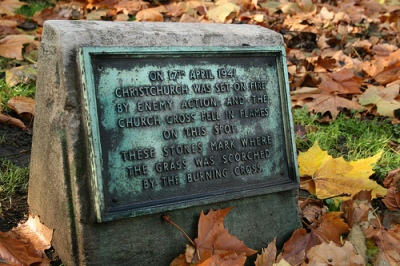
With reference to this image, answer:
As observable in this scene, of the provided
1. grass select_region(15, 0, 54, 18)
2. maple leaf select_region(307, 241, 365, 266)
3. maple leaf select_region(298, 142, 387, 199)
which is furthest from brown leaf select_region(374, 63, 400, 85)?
grass select_region(15, 0, 54, 18)

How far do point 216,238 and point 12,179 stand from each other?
1.19 m

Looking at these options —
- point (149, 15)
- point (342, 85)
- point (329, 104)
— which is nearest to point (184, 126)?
point (329, 104)

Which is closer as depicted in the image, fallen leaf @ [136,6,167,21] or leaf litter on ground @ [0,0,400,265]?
leaf litter on ground @ [0,0,400,265]

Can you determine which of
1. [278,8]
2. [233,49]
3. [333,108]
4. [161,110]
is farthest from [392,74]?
[161,110]

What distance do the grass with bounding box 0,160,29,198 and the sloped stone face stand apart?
337mm

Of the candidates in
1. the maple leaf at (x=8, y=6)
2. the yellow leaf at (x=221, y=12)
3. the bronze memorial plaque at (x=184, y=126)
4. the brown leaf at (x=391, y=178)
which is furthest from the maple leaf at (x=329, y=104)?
the maple leaf at (x=8, y=6)

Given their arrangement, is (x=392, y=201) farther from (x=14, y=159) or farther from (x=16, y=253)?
(x=14, y=159)

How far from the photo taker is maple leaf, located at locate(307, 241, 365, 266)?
1.92 metres

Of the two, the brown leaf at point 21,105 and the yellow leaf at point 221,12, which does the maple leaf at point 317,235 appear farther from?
the yellow leaf at point 221,12

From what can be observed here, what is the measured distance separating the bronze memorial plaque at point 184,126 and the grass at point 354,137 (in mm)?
968

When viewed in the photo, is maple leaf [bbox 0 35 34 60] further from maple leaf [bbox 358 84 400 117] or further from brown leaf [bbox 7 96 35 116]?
maple leaf [bbox 358 84 400 117]

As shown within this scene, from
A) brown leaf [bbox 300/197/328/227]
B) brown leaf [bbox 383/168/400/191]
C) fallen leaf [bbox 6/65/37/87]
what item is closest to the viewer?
brown leaf [bbox 300/197/328/227]

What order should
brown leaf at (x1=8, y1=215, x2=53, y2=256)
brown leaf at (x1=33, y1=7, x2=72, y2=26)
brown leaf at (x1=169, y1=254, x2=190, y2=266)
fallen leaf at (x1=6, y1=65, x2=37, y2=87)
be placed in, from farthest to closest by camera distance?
brown leaf at (x1=33, y1=7, x2=72, y2=26), fallen leaf at (x1=6, y1=65, x2=37, y2=87), brown leaf at (x1=8, y1=215, x2=53, y2=256), brown leaf at (x1=169, y1=254, x2=190, y2=266)

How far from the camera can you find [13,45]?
12.4 ft
